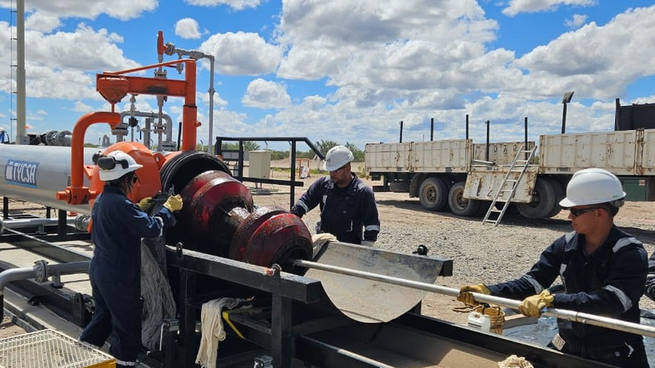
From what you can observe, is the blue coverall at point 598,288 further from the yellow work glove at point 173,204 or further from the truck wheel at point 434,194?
the truck wheel at point 434,194

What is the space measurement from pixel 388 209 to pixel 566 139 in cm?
589

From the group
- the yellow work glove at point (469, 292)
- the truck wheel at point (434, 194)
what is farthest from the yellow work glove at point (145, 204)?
the truck wheel at point (434, 194)

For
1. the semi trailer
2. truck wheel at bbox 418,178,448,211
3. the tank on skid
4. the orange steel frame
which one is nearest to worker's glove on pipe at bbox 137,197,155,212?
the tank on skid

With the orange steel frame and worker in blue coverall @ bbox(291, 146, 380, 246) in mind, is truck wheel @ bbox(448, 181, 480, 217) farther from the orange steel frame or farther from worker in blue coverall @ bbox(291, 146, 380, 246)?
the orange steel frame

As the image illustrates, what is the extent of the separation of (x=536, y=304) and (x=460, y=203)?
44.3ft

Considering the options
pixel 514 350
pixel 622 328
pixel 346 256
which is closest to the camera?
pixel 622 328

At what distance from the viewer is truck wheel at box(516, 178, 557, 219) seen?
13.4 metres

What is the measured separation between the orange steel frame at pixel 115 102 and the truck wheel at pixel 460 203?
1129cm

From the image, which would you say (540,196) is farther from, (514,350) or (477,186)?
(514,350)

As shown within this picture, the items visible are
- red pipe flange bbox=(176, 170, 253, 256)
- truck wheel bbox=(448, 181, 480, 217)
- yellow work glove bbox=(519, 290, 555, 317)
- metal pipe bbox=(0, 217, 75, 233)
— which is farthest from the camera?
truck wheel bbox=(448, 181, 480, 217)

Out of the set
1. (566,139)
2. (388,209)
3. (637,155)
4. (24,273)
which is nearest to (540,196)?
(566,139)

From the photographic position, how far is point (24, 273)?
4531mm

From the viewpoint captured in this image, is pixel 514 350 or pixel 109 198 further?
pixel 109 198

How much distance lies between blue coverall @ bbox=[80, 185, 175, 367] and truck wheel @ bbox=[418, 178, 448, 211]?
13.2 m
